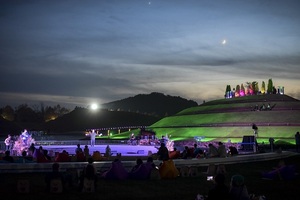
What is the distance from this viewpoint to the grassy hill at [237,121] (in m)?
61.6

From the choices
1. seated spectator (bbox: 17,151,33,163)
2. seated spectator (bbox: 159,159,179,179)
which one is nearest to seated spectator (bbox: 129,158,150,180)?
seated spectator (bbox: 159,159,179,179)

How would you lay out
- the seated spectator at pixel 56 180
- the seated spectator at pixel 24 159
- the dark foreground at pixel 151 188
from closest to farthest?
the dark foreground at pixel 151 188, the seated spectator at pixel 56 180, the seated spectator at pixel 24 159

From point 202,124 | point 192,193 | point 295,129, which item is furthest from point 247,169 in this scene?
point 202,124

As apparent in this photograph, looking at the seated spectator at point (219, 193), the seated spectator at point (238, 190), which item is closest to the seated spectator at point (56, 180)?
the seated spectator at point (219, 193)

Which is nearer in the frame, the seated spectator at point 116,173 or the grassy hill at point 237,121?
the seated spectator at point 116,173

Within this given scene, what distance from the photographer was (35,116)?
172 metres

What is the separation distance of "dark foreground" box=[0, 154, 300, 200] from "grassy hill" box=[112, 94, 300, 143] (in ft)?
129

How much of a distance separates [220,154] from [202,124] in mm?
44889

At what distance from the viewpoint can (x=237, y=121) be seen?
67625mm

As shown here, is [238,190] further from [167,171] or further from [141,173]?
[167,171]

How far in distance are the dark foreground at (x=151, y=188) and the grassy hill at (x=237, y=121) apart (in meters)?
39.4

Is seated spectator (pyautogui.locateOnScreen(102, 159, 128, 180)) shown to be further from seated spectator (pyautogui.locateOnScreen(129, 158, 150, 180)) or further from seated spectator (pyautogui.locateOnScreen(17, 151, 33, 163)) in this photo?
seated spectator (pyautogui.locateOnScreen(17, 151, 33, 163))

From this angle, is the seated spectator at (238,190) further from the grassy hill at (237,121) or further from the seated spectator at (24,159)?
the grassy hill at (237,121)

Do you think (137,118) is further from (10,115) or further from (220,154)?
(220,154)
